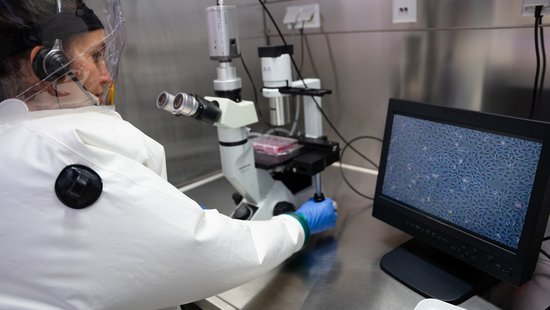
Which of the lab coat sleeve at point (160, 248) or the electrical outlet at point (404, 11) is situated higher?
the electrical outlet at point (404, 11)

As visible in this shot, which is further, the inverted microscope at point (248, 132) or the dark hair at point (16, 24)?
the inverted microscope at point (248, 132)

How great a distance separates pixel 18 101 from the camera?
619mm

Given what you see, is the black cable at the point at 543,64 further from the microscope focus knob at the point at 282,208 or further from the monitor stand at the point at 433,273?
the microscope focus knob at the point at 282,208

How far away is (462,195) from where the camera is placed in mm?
798

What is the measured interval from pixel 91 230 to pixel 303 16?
1131 millimetres

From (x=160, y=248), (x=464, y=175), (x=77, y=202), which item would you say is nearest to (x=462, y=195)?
A: (x=464, y=175)

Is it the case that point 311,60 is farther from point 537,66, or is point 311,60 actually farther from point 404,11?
point 537,66

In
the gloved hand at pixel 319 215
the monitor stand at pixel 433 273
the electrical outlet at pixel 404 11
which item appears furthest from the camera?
the electrical outlet at pixel 404 11

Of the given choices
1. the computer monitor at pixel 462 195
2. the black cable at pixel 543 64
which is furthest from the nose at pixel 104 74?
the black cable at pixel 543 64

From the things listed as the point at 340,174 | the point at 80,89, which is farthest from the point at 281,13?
the point at 80,89

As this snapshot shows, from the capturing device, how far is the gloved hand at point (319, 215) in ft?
3.39

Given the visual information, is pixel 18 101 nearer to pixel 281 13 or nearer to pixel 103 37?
pixel 103 37

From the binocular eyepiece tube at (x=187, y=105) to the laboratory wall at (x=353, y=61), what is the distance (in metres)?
0.44

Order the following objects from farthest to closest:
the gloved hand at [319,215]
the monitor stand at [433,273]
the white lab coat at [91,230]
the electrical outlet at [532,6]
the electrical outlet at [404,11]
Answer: the electrical outlet at [404,11] → the gloved hand at [319,215] → the electrical outlet at [532,6] → the monitor stand at [433,273] → the white lab coat at [91,230]
